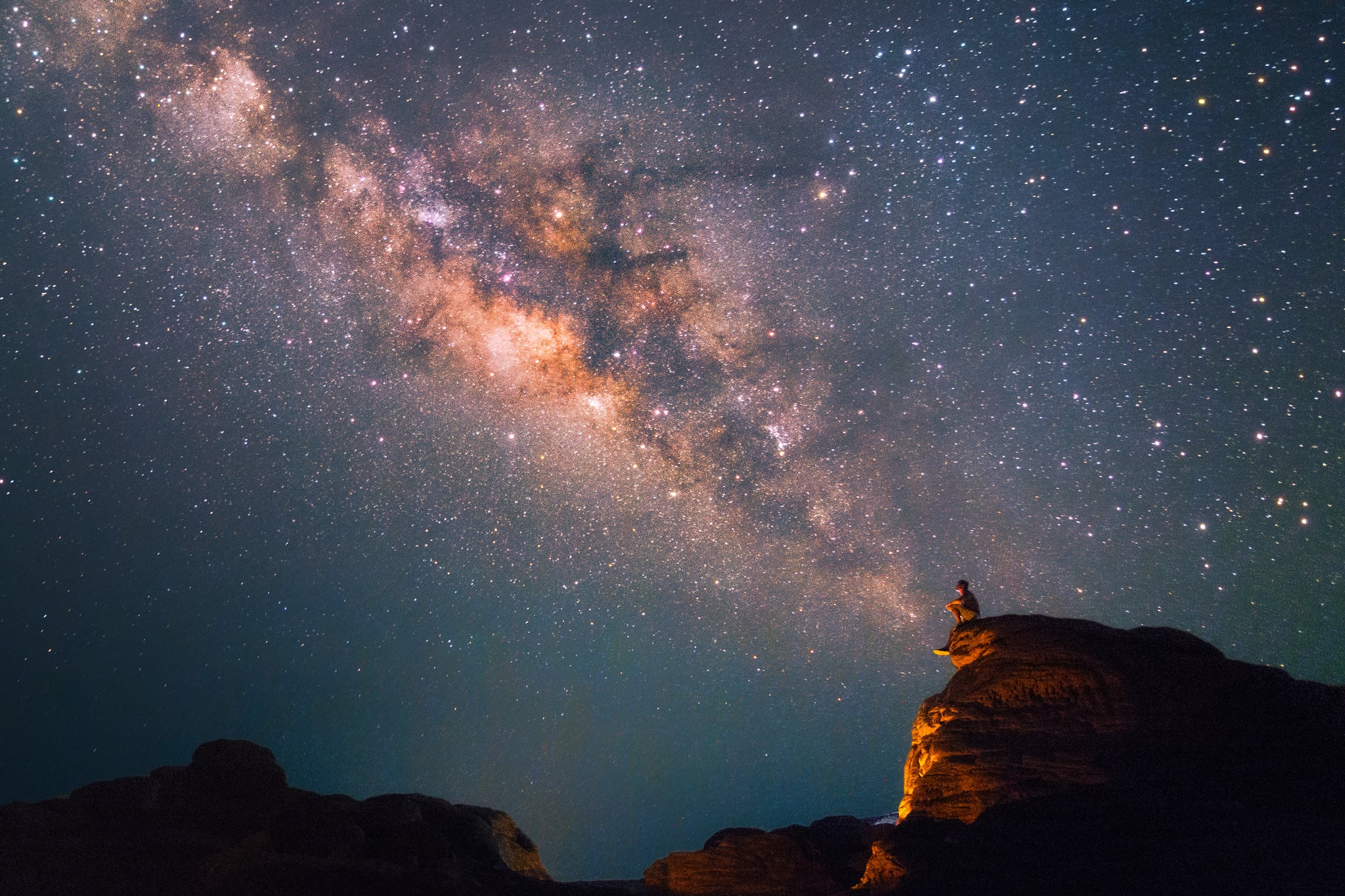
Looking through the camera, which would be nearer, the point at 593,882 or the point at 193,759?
the point at 593,882

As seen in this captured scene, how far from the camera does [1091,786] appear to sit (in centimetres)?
1114

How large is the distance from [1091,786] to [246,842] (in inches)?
650

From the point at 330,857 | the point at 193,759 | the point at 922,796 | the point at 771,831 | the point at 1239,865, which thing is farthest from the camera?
the point at 193,759

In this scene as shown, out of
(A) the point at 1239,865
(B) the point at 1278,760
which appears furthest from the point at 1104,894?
(B) the point at 1278,760

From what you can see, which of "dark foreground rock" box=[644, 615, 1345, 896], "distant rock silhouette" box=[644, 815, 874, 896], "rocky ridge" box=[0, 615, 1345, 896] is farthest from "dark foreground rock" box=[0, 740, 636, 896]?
"dark foreground rock" box=[644, 615, 1345, 896]

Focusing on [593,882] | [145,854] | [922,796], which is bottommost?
[593,882]

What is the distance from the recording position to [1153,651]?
44.3 feet

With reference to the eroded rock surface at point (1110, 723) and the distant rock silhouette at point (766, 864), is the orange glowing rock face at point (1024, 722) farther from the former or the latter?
the distant rock silhouette at point (766, 864)

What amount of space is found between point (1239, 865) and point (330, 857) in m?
14.9

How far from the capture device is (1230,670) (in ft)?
42.7

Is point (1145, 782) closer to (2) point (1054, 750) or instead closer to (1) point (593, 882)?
(2) point (1054, 750)

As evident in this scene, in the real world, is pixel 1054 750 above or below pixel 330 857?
above

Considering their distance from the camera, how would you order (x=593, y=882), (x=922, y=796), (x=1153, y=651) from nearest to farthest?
(x=922, y=796), (x=1153, y=651), (x=593, y=882)

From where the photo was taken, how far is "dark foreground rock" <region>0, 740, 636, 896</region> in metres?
11.1
